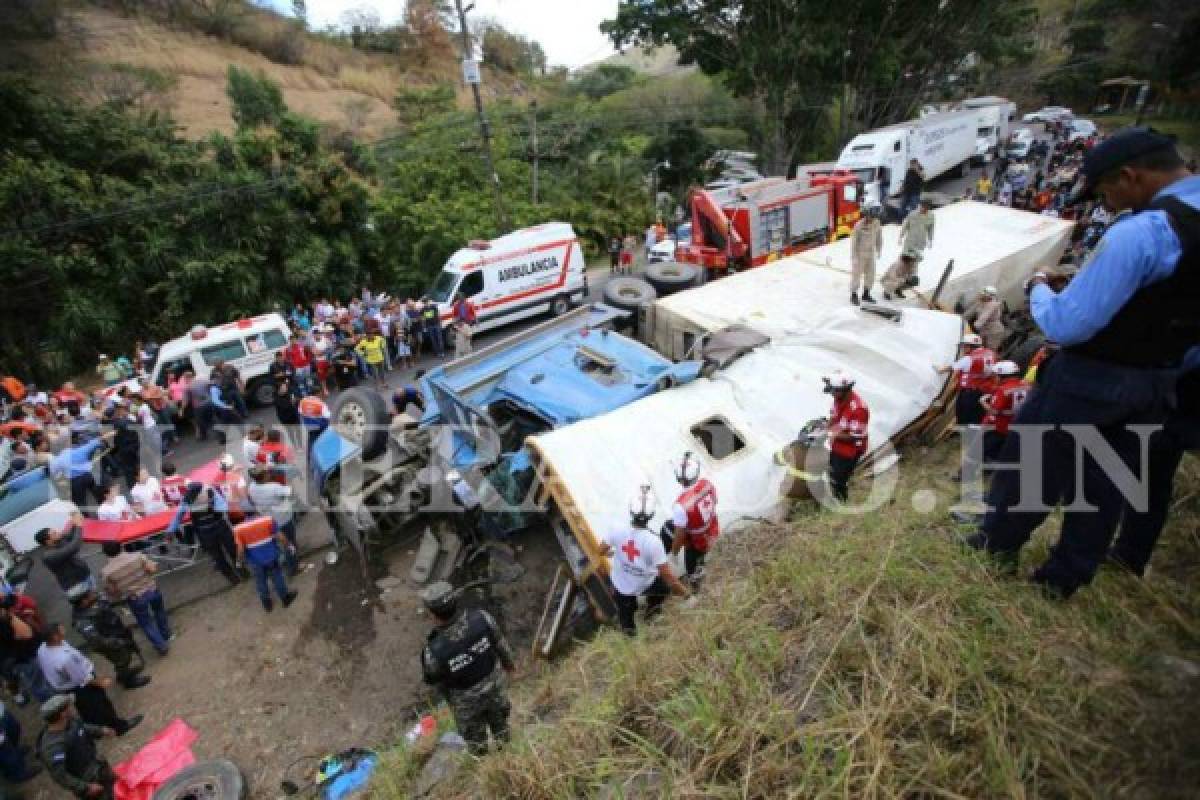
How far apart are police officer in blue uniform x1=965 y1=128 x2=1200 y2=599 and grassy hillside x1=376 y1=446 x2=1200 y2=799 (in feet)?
1.24

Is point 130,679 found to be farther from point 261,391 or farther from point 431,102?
point 431,102

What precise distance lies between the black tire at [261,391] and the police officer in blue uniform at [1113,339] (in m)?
12.9

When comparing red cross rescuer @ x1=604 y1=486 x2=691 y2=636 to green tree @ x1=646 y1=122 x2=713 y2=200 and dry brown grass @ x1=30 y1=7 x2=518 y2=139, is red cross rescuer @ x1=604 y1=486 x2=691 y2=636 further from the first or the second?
dry brown grass @ x1=30 y1=7 x2=518 y2=139

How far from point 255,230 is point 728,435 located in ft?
52.9

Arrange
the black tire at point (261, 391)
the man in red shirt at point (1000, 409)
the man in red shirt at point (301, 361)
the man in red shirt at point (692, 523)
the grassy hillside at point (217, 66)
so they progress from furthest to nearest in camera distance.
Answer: the grassy hillside at point (217, 66), the black tire at point (261, 391), the man in red shirt at point (301, 361), the man in red shirt at point (1000, 409), the man in red shirt at point (692, 523)

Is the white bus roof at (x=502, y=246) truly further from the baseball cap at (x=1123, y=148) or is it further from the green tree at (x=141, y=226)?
the baseball cap at (x=1123, y=148)

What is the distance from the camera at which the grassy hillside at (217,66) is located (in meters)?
26.6

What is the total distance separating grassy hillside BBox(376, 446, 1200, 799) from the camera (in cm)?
189

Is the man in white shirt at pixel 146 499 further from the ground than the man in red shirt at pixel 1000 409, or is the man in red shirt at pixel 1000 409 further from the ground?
the man in red shirt at pixel 1000 409

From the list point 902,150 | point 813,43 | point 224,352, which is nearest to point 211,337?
point 224,352

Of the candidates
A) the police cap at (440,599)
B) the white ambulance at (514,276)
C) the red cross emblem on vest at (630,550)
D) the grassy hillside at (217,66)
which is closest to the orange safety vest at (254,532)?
the police cap at (440,599)

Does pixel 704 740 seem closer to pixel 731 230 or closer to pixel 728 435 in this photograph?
pixel 728 435

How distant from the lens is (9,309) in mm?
14438

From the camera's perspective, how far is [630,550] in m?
4.59
